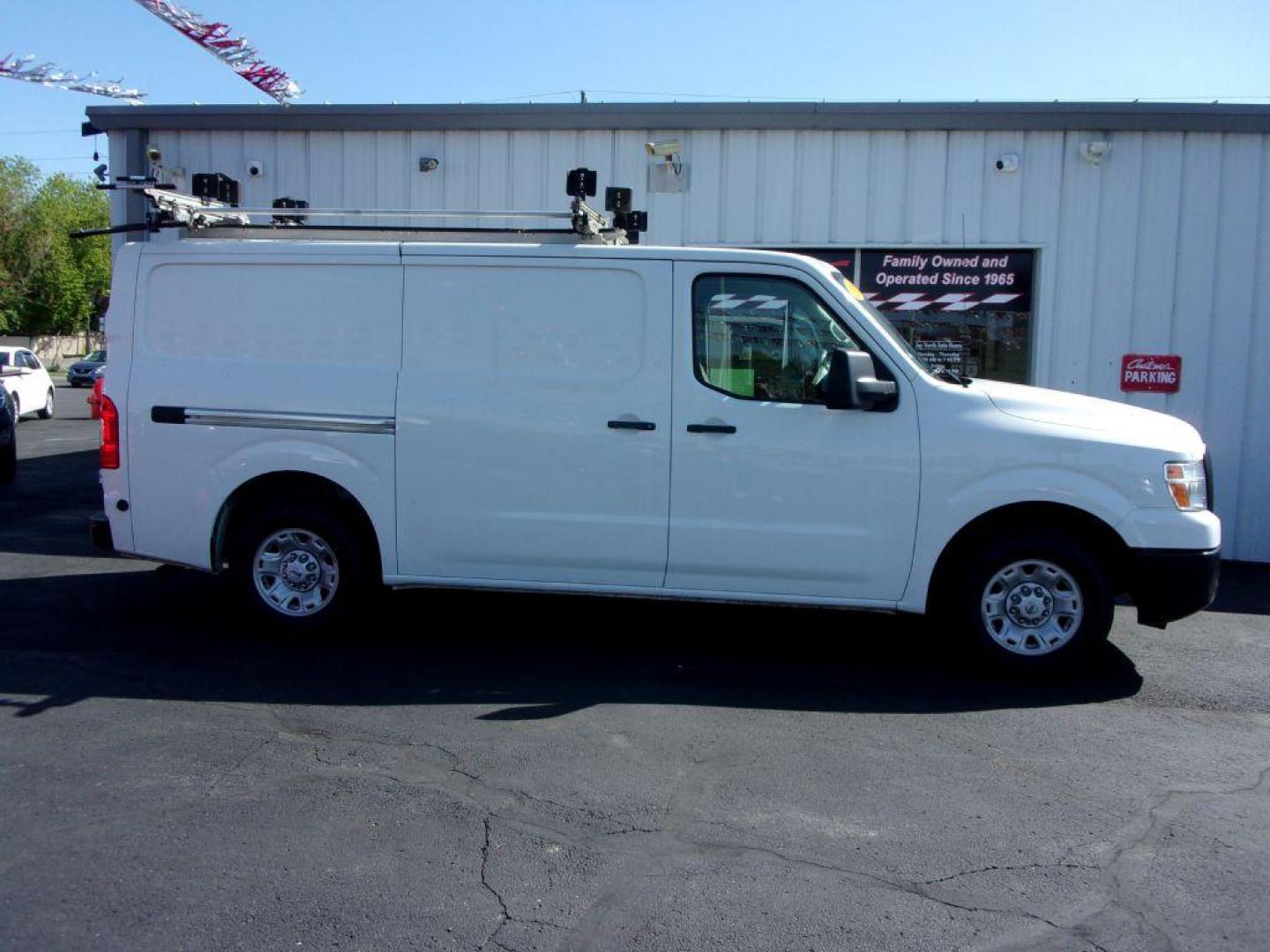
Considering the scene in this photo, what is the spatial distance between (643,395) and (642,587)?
107cm

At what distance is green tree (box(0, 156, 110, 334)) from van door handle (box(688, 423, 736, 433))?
5662 centimetres

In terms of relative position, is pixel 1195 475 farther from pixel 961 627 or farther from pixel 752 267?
pixel 752 267

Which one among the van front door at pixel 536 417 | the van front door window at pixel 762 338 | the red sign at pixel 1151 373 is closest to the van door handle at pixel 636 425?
the van front door at pixel 536 417

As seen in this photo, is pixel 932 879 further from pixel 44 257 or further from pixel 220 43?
pixel 44 257

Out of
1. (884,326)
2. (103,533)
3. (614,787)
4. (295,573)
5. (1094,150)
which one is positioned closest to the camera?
(614,787)

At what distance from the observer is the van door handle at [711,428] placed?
20.1ft

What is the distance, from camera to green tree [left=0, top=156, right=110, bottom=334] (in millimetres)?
54938

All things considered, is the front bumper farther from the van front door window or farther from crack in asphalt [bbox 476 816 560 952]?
crack in asphalt [bbox 476 816 560 952]

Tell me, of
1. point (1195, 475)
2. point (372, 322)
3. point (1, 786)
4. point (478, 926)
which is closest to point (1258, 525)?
point (1195, 475)

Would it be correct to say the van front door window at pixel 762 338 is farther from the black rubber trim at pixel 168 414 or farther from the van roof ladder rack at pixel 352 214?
the black rubber trim at pixel 168 414

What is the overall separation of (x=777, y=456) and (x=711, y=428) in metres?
0.39

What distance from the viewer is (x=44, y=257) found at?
56.4 m

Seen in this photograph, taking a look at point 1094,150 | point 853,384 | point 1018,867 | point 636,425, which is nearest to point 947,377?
point 853,384

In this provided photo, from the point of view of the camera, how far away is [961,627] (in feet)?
20.1
